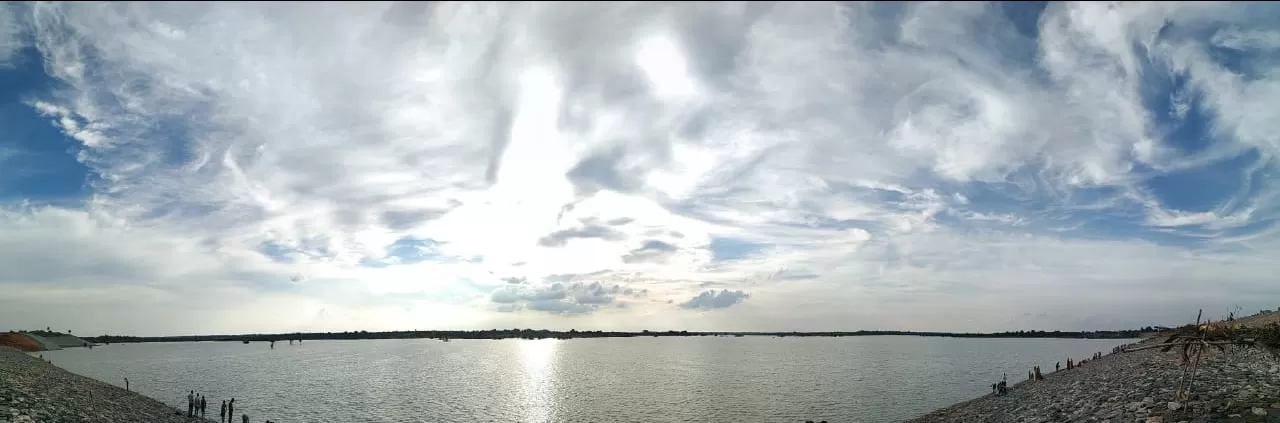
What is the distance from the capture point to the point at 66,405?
39219 millimetres

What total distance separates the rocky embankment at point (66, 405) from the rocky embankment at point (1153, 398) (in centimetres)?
5254

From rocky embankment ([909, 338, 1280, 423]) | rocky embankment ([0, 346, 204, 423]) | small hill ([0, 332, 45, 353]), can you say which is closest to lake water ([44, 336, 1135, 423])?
A: rocky embankment ([0, 346, 204, 423])

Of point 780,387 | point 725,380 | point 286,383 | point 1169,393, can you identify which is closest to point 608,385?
point 725,380

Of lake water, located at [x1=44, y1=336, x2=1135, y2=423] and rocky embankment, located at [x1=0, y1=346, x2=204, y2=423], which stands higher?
rocky embankment, located at [x1=0, y1=346, x2=204, y2=423]

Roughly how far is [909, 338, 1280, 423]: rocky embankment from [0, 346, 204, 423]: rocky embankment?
172 feet

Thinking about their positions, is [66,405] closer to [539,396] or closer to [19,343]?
[539,396]

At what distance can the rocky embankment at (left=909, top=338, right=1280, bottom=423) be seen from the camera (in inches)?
1030

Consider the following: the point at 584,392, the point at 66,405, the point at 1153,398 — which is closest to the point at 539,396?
the point at 584,392

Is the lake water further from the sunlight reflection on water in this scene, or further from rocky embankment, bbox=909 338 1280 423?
rocky embankment, bbox=909 338 1280 423

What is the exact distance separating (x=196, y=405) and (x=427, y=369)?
68341 millimetres

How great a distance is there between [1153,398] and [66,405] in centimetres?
6070

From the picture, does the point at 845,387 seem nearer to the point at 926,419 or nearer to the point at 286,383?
the point at 926,419

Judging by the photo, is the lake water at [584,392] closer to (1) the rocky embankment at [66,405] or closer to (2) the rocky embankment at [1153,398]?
(1) the rocky embankment at [66,405]

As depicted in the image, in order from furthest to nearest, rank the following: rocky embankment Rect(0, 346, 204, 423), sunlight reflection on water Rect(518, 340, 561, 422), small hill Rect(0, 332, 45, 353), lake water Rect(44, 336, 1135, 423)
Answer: small hill Rect(0, 332, 45, 353)
sunlight reflection on water Rect(518, 340, 561, 422)
lake water Rect(44, 336, 1135, 423)
rocky embankment Rect(0, 346, 204, 423)
